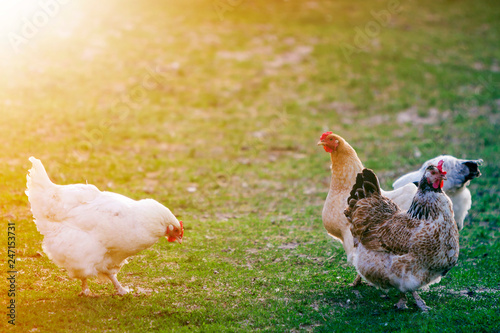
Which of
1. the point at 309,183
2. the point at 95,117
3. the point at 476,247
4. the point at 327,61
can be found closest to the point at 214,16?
the point at 327,61

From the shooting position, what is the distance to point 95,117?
14.4 m

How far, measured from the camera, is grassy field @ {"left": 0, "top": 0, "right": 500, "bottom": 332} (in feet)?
22.6

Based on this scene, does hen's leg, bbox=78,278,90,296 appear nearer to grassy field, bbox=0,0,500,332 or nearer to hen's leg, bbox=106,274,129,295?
grassy field, bbox=0,0,500,332

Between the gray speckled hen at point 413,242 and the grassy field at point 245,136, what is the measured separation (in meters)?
0.52

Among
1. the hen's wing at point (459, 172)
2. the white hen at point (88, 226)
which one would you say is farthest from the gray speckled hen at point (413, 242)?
the white hen at point (88, 226)

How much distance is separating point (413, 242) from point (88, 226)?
4.28m

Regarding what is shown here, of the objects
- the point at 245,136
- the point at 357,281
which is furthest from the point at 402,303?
the point at 245,136

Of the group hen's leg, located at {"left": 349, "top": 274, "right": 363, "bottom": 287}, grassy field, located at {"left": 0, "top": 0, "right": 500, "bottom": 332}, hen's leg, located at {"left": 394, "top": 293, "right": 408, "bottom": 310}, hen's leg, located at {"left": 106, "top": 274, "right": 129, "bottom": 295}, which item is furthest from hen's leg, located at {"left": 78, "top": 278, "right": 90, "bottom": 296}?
hen's leg, located at {"left": 394, "top": 293, "right": 408, "bottom": 310}

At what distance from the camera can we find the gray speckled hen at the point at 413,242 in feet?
21.2

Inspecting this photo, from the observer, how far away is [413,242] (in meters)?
6.48

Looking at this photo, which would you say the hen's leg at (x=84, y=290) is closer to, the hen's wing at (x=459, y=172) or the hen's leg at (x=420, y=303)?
the hen's leg at (x=420, y=303)

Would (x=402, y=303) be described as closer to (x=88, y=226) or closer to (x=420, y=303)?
(x=420, y=303)

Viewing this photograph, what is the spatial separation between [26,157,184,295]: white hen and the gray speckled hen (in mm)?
2890

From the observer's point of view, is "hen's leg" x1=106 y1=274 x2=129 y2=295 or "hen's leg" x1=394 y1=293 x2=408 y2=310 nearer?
"hen's leg" x1=394 y1=293 x2=408 y2=310
